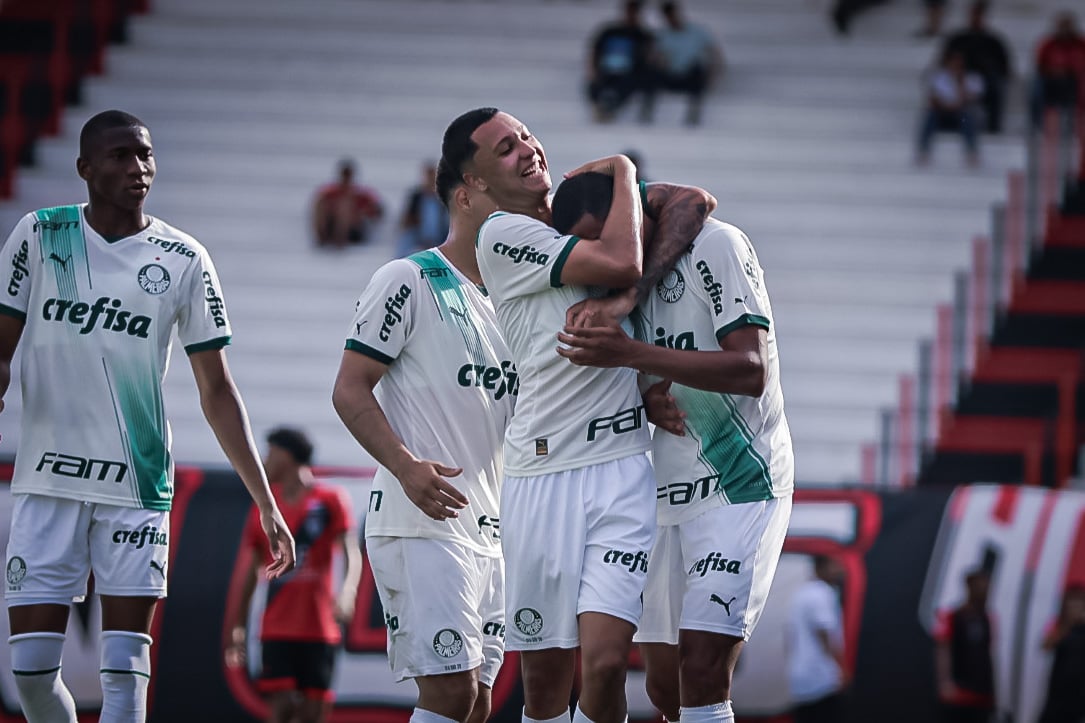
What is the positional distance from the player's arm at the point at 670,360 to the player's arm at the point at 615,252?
0.18 meters

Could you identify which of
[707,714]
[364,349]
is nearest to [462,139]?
[364,349]

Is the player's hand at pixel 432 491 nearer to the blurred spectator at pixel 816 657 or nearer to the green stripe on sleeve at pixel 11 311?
the green stripe on sleeve at pixel 11 311

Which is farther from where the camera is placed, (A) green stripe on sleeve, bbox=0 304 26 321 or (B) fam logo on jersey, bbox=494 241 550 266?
(A) green stripe on sleeve, bbox=0 304 26 321

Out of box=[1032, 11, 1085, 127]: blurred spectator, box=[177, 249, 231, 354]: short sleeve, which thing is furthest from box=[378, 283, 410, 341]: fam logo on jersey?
box=[1032, 11, 1085, 127]: blurred spectator

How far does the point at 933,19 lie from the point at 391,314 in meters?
15.8

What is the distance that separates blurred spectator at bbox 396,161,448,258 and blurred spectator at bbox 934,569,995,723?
7419mm

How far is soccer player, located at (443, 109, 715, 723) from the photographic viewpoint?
5293 mm

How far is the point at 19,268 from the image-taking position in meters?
5.88

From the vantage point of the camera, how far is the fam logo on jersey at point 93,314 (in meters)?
5.86

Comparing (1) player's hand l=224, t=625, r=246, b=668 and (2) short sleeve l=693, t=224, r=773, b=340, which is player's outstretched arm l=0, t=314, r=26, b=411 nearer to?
(2) short sleeve l=693, t=224, r=773, b=340

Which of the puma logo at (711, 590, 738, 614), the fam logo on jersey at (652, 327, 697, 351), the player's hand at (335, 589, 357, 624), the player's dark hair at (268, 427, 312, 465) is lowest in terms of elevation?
the player's hand at (335, 589, 357, 624)

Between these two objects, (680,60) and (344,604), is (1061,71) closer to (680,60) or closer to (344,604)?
(680,60)

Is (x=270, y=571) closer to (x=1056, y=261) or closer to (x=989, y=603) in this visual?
(x=989, y=603)

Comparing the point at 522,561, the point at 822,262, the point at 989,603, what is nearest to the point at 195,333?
the point at 522,561
